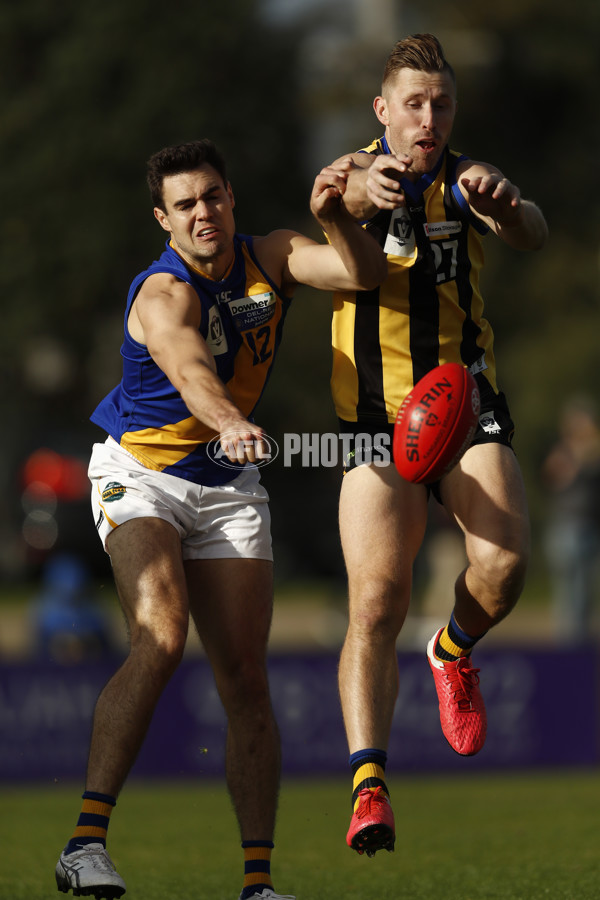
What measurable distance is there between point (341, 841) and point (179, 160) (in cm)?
452

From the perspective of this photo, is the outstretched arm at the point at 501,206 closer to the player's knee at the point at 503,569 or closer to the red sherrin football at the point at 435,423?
the red sherrin football at the point at 435,423

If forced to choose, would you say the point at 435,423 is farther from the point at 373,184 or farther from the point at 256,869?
the point at 256,869

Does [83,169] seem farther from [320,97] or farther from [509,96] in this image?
[509,96]

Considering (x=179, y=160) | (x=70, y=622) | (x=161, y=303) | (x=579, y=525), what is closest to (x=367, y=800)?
(x=161, y=303)

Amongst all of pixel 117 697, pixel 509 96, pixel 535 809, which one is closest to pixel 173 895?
pixel 117 697

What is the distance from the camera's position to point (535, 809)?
9.16m

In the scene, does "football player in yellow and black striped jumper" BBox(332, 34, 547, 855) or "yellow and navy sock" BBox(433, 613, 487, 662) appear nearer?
"football player in yellow and black striped jumper" BBox(332, 34, 547, 855)

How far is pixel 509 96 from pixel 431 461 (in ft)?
72.7

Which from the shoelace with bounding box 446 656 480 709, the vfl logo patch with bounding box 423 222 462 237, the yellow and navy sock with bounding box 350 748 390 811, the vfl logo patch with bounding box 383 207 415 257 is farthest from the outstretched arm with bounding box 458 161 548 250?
the yellow and navy sock with bounding box 350 748 390 811

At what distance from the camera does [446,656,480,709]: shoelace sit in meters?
5.73

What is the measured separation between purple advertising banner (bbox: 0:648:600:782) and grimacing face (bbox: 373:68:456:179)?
586 centimetres

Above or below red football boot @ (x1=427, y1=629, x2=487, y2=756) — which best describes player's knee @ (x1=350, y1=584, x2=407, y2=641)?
above

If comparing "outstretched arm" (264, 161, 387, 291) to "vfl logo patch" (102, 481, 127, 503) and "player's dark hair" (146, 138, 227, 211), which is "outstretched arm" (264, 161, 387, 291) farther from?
"vfl logo patch" (102, 481, 127, 503)

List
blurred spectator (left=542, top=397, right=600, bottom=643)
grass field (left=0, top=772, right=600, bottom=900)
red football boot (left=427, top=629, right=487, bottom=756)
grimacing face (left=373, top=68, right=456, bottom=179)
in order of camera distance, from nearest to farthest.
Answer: grimacing face (left=373, top=68, right=456, bottom=179) → red football boot (left=427, top=629, right=487, bottom=756) → grass field (left=0, top=772, right=600, bottom=900) → blurred spectator (left=542, top=397, right=600, bottom=643)
